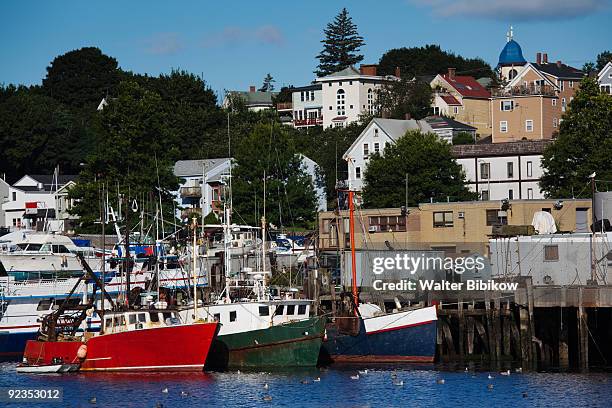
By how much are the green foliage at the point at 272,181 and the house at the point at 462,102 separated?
41.9 metres

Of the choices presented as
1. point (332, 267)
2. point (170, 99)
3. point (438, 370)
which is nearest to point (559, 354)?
point (438, 370)

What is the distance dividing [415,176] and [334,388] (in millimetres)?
58335

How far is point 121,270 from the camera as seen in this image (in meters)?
76.4

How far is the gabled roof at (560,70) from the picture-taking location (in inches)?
6393

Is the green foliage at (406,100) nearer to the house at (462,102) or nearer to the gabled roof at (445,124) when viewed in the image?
the house at (462,102)

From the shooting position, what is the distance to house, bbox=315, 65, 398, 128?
18650cm

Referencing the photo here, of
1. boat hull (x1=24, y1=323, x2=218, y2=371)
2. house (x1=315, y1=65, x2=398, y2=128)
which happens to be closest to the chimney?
house (x1=315, y1=65, x2=398, y2=128)

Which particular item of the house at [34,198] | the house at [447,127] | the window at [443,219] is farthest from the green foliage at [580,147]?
the house at [34,198]

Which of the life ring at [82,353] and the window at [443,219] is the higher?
the window at [443,219]

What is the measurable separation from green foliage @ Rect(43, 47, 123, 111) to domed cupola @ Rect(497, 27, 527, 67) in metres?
54.3

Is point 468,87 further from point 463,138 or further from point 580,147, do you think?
point 580,147

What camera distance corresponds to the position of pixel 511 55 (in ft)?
635

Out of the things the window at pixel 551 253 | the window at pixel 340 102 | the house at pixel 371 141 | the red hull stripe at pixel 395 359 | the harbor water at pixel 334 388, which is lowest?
the harbor water at pixel 334 388

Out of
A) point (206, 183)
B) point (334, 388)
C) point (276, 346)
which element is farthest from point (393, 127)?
point (334, 388)
